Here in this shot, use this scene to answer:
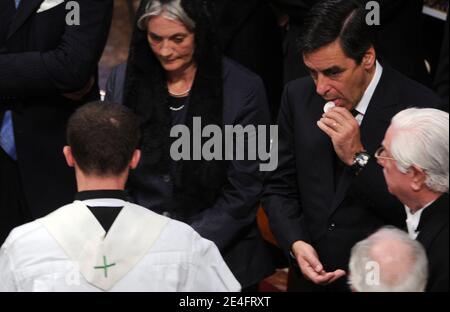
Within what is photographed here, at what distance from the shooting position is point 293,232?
438 centimetres

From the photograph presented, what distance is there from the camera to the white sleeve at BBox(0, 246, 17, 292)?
344 cm

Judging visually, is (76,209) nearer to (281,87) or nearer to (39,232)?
(39,232)

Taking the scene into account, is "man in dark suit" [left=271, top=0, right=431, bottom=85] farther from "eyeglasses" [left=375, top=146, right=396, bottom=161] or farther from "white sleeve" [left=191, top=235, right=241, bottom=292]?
"white sleeve" [left=191, top=235, right=241, bottom=292]

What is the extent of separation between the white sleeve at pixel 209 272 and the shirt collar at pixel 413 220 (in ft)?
2.09

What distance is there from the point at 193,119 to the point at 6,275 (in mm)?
1368

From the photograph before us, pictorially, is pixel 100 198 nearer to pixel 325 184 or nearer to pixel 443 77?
pixel 325 184

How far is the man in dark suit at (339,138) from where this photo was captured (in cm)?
407

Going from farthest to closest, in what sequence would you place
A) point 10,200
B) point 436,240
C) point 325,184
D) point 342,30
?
point 10,200, point 325,184, point 342,30, point 436,240

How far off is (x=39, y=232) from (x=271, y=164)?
54.3 inches

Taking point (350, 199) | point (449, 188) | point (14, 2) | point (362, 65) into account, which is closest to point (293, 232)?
point (350, 199)

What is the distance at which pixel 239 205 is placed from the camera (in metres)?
4.54

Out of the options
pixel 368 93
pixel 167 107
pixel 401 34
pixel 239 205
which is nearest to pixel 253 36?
pixel 401 34

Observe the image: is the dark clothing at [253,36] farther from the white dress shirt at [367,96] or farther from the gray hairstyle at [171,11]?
the white dress shirt at [367,96]

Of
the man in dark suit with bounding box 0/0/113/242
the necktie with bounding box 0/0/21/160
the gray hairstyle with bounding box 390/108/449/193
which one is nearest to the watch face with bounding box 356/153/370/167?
the gray hairstyle with bounding box 390/108/449/193
